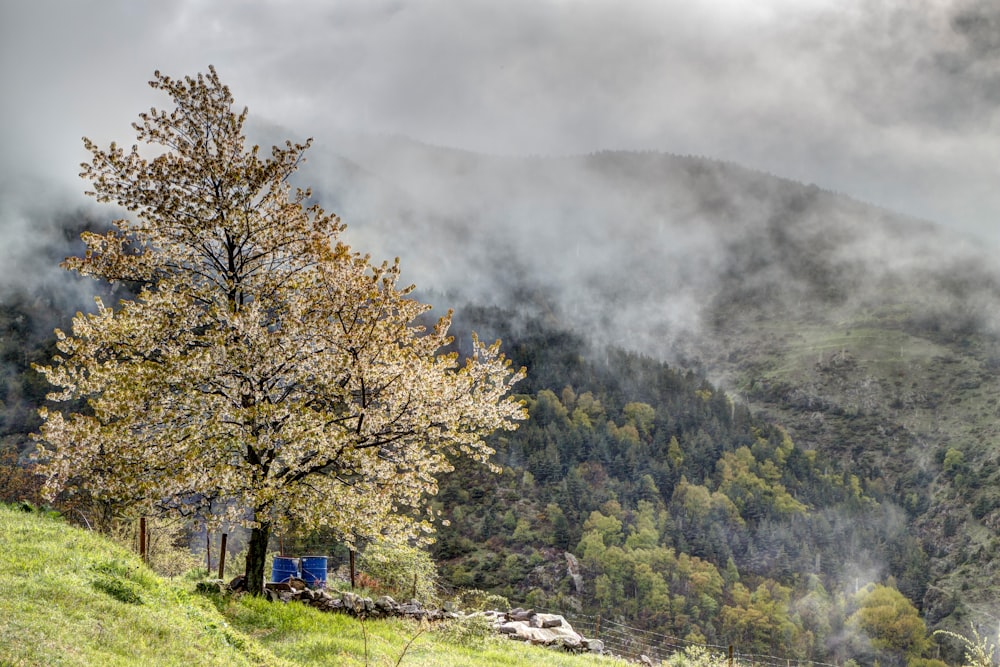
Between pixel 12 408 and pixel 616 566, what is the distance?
174253mm

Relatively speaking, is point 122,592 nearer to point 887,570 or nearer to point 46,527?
point 46,527

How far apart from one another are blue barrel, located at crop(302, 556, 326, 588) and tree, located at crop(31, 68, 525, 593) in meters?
6.14

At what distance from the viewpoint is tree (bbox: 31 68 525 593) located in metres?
15.8

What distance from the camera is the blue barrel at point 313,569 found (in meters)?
24.1

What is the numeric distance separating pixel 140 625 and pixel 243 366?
24.0 ft

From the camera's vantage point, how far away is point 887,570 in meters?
175

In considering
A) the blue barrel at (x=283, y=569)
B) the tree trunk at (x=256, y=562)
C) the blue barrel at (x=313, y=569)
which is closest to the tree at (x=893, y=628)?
the blue barrel at (x=313, y=569)

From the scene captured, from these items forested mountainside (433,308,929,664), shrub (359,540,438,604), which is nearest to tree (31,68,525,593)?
shrub (359,540,438,604)

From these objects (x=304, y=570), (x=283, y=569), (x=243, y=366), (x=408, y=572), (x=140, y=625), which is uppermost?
(x=243, y=366)

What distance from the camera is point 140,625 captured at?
10.4 m

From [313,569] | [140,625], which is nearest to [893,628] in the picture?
[313,569]

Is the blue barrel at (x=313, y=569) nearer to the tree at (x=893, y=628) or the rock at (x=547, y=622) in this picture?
the rock at (x=547, y=622)

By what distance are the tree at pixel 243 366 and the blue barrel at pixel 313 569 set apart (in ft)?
20.1

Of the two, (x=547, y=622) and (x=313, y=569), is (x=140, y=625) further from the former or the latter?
(x=547, y=622)
